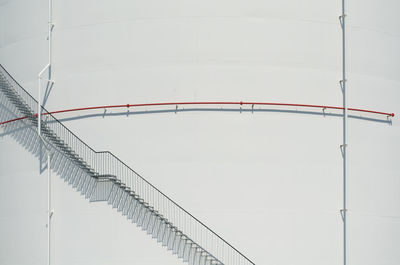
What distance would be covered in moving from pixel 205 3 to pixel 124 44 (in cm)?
338

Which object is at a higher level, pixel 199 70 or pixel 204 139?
pixel 199 70

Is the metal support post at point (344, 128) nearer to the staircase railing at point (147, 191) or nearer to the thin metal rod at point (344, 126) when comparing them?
the thin metal rod at point (344, 126)

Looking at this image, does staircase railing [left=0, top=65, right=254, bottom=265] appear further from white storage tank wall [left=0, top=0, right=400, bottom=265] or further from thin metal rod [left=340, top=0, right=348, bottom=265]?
thin metal rod [left=340, top=0, right=348, bottom=265]

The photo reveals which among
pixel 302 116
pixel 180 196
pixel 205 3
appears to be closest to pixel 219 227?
pixel 180 196

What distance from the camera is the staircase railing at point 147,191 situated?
23453 mm

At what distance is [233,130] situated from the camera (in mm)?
24109

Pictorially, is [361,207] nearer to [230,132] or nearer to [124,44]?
[230,132]

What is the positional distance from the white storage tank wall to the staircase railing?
30cm

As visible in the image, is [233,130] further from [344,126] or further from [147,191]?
[344,126]

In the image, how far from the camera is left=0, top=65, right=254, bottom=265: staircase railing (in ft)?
76.9

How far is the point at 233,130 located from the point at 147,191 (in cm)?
380

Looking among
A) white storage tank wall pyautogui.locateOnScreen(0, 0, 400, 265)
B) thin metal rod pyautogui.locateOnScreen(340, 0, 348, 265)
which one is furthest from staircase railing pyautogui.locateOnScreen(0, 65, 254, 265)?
thin metal rod pyautogui.locateOnScreen(340, 0, 348, 265)

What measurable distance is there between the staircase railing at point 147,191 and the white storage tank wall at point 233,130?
0.30m

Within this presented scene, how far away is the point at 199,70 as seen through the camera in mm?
24500
